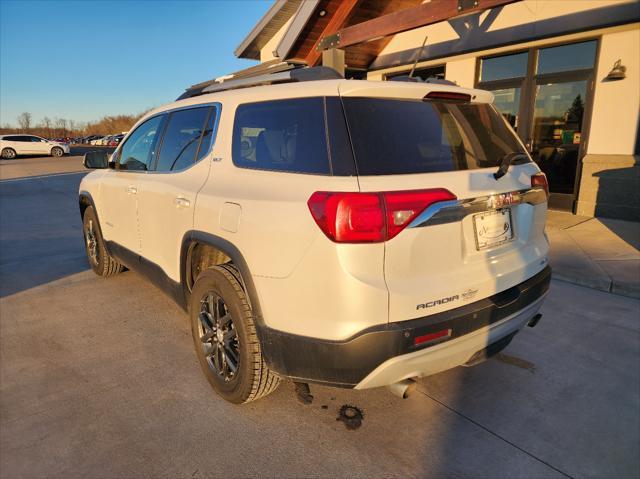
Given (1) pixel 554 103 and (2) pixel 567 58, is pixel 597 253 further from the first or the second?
(2) pixel 567 58

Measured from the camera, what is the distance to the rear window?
2.09 m

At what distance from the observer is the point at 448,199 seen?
2.08m

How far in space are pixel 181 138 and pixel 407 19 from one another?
563 centimetres

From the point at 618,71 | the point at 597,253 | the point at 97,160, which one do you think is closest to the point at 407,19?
the point at 618,71

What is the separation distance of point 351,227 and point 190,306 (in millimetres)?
1522

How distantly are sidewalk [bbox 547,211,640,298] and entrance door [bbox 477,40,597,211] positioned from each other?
113 cm

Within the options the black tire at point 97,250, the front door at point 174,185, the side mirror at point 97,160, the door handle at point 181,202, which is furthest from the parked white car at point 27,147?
the door handle at point 181,202

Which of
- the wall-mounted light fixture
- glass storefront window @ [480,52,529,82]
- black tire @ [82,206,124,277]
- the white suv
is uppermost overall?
glass storefront window @ [480,52,529,82]

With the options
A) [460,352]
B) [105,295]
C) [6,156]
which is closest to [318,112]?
[460,352]

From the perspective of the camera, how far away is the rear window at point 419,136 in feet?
6.87

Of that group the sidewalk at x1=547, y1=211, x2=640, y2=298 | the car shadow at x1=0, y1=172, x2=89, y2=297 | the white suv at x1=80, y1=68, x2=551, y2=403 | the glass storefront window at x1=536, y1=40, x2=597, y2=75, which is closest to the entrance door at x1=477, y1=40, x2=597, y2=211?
the glass storefront window at x1=536, y1=40, x2=597, y2=75

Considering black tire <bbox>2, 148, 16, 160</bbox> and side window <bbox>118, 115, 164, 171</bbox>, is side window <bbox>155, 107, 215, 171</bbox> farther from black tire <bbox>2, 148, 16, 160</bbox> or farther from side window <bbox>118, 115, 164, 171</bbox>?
black tire <bbox>2, 148, 16, 160</bbox>

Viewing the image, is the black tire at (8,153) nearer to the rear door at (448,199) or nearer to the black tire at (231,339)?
the black tire at (231,339)

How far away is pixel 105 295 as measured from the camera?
180 inches
